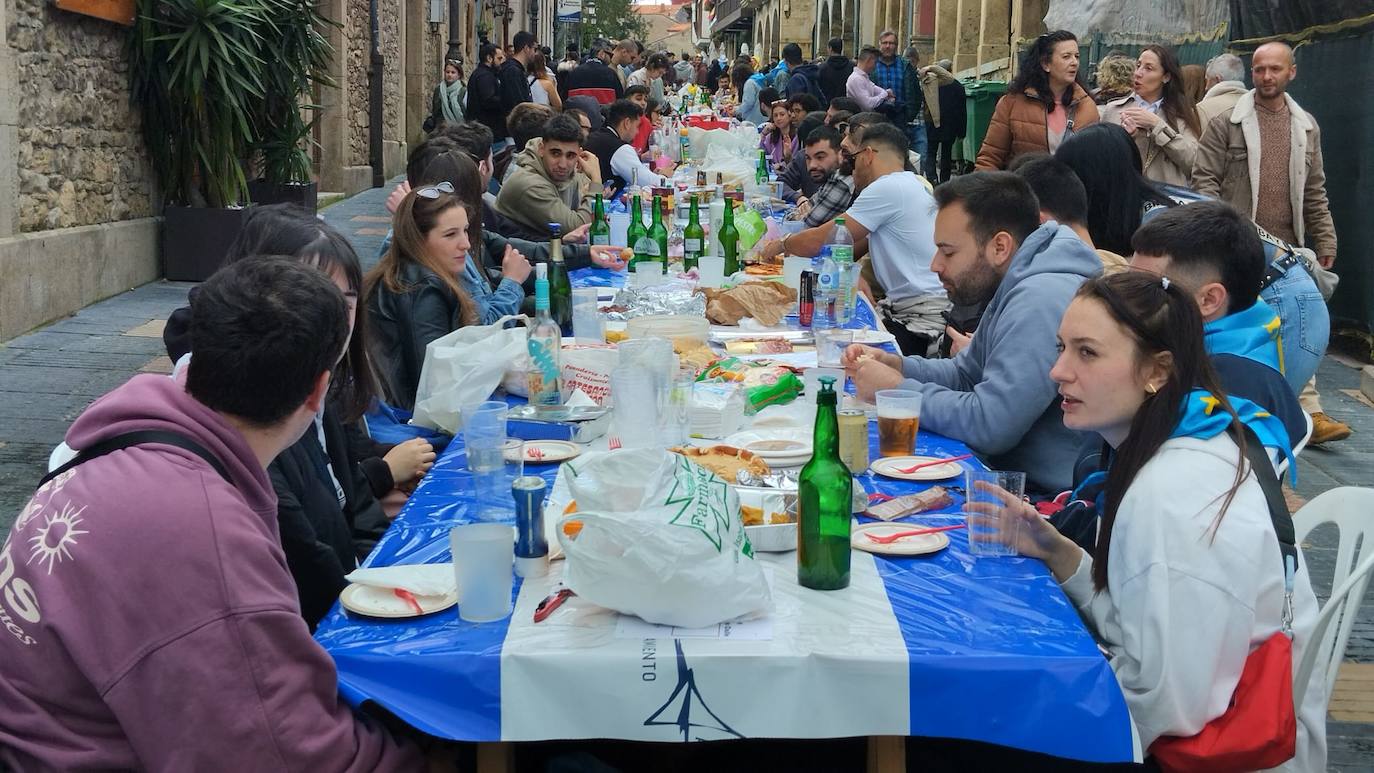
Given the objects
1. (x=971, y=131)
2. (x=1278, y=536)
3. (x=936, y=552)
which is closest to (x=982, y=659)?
(x=936, y=552)

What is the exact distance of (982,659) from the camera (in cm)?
204

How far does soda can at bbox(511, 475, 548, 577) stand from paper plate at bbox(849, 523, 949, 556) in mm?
586

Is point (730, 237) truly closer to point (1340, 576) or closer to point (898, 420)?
point (898, 420)

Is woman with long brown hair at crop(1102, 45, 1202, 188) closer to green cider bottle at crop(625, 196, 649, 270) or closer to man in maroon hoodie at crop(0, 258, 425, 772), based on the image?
green cider bottle at crop(625, 196, 649, 270)

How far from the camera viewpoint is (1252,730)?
86.0 inches

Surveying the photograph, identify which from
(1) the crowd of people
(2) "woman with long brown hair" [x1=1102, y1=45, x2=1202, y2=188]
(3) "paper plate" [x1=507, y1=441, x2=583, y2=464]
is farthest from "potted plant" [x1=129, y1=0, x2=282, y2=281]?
(3) "paper plate" [x1=507, y1=441, x2=583, y2=464]

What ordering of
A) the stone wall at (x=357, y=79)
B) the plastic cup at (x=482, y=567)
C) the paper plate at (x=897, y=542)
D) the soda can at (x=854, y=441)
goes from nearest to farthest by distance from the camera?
1. the plastic cup at (x=482, y=567)
2. the paper plate at (x=897, y=542)
3. the soda can at (x=854, y=441)
4. the stone wall at (x=357, y=79)

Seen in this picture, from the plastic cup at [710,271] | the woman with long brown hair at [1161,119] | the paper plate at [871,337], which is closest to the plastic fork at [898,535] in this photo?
the paper plate at [871,337]

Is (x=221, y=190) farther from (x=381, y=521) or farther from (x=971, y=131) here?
(x=971, y=131)

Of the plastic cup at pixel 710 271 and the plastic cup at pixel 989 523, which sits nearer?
the plastic cup at pixel 989 523

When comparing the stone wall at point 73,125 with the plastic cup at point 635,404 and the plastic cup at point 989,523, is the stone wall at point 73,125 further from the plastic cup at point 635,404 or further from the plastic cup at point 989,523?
the plastic cup at point 989,523

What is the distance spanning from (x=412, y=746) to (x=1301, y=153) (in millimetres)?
6223

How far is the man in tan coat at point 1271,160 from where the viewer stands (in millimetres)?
6793

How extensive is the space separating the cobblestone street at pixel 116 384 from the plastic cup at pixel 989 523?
1419mm
